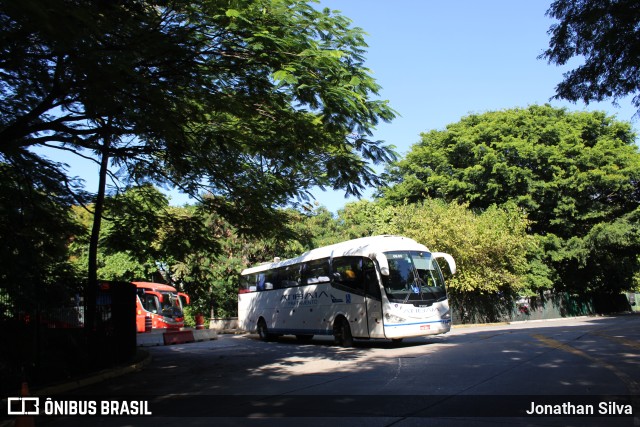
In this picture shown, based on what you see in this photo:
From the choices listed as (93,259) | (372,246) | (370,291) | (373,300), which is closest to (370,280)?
(370,291)

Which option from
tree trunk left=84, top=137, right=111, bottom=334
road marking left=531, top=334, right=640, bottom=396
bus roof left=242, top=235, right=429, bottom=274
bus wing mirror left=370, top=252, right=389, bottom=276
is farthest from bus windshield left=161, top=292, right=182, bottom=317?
road marking left=531, top=334, right=640, bottom=396

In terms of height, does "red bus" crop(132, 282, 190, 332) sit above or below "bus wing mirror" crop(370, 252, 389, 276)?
below

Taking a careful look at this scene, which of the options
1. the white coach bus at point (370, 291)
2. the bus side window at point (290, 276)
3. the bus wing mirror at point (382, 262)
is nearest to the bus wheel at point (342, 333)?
the white coach bus at point (370, 291)

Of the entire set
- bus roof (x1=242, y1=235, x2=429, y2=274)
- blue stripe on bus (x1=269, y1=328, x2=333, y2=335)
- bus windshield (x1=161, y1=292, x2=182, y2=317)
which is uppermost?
bus roof (x1=242, y1=235, x2=429, y2=274)

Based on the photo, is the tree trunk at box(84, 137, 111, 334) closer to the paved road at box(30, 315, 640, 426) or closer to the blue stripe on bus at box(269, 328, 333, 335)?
the paved road at box(30, 315, 640, 426)

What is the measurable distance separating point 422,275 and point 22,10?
1313 cm

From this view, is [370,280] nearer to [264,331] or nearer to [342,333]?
[342,333]

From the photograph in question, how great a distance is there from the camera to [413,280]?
614 inches

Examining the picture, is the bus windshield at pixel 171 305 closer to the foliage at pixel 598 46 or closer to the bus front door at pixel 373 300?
the bus front door at pixel 373 300

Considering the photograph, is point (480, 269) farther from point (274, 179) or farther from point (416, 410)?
point (416, 410)

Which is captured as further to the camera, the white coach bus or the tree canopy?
the white coach bus

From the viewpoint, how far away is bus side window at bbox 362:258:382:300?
1543cm

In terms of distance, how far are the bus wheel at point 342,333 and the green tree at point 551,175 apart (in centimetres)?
1969

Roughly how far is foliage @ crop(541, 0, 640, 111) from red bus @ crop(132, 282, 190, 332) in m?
26.1
